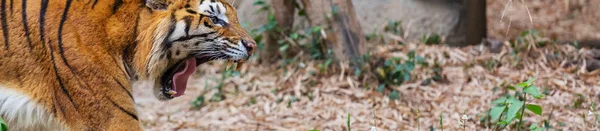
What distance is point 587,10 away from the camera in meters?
6.39

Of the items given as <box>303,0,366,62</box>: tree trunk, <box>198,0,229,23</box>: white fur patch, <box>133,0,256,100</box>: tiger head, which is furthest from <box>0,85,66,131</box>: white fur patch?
<box>303,0,366,62</box>: tree trunk

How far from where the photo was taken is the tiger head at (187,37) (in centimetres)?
340

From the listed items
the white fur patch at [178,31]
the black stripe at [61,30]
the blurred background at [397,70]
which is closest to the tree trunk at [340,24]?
the blurred background at [397,70]

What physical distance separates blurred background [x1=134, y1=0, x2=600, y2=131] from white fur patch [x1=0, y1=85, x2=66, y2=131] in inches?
75.9

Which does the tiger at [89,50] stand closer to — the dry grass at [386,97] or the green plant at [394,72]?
the dry grass at [386,97]

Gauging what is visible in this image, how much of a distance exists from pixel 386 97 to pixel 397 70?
0.23m

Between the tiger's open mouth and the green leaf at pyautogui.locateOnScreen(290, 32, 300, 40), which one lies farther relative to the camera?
the green leaf at pyautogui.locateOnScreen(290, 32, 300, 40)

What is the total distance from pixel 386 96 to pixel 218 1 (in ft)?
7.77

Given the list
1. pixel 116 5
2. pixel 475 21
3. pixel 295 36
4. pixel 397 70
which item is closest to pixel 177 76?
pixel 116 5

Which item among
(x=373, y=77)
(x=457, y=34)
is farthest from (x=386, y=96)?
(x=457, y=34)

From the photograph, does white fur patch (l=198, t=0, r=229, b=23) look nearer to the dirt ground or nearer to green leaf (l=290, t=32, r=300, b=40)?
green leaf (l=290, t=32, r=300, b=40)

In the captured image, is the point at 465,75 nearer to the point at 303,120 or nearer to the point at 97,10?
the point at 303,120

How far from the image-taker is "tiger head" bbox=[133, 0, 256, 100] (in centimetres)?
340

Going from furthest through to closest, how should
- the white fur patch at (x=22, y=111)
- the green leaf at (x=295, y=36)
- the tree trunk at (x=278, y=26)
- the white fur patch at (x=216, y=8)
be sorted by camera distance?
1. the tree trunk at (x=278, y=26)
2. the green leaf at (x=295, y=36)
3. the white fur patch at (x=216, y=8)
4. the white fur patch at (x=22, y=111)
